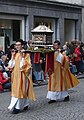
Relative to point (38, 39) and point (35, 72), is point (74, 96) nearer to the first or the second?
point (38, 39)

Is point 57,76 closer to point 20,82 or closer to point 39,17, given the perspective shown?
point 20,82

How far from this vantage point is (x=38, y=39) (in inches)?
609

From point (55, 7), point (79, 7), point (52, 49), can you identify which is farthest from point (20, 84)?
point (79, 7)

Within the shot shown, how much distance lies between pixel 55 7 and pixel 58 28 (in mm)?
1335

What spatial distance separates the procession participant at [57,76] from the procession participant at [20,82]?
1.37m

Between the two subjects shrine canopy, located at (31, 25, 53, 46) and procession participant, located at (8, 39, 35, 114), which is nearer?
procession participant, located at (8, 39, 35, 114)

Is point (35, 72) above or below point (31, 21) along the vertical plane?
below

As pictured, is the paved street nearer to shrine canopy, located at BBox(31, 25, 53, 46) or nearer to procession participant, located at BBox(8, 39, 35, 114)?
procession participant, located at BBox(8, 39, 35, 114)

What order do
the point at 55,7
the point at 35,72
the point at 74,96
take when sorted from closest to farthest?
the point at 74,96, the point at 35,72, the point at 55,7

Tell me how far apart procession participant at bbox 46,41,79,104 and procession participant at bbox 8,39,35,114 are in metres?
1.37

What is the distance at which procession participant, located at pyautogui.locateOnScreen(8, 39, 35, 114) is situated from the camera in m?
10.4

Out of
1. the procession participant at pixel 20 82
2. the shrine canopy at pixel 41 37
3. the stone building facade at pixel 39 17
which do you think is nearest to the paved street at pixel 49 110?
the procession participant at pixel 20 82

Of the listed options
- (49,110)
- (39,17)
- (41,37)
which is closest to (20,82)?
(49,110)

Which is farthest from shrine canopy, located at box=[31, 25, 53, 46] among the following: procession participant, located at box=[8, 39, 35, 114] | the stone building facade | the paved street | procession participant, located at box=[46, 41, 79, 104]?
the stone building facade
